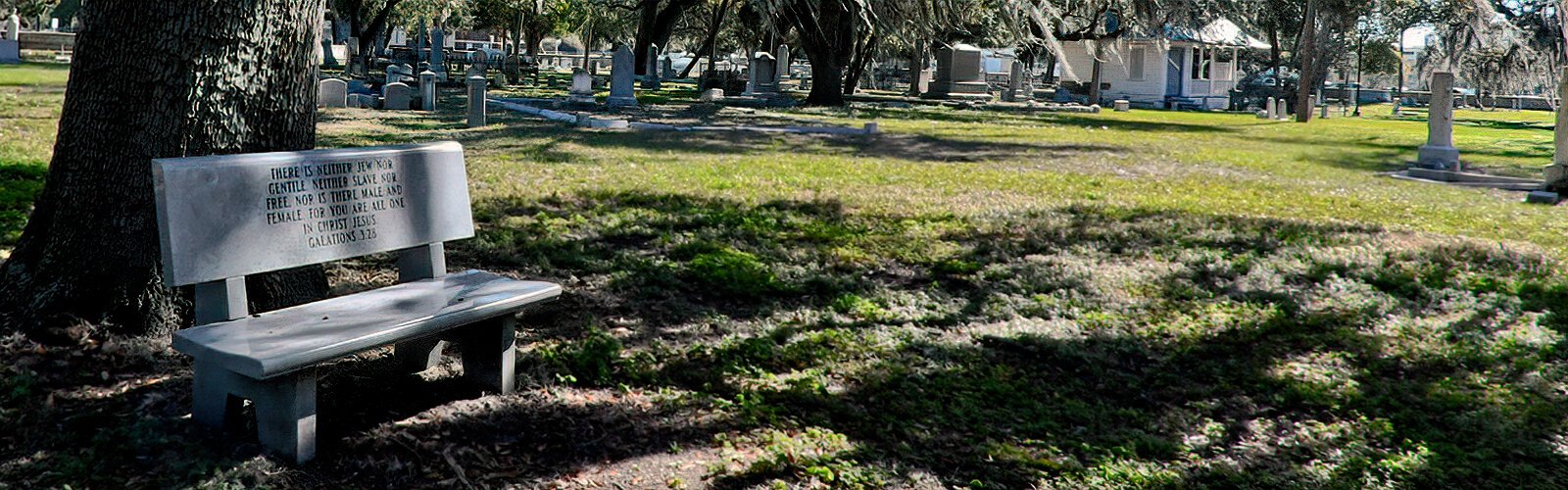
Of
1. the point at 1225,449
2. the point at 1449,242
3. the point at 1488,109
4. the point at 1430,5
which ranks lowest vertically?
the point at 1225,449

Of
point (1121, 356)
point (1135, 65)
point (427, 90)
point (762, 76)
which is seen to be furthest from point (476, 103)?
point (1135, 65)

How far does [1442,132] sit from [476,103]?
1252 centimetres

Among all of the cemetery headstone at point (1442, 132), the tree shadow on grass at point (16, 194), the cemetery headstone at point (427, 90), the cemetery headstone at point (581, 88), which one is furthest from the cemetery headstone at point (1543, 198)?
the cemetery headstone at point (581, 88)

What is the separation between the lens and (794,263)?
6.59 m

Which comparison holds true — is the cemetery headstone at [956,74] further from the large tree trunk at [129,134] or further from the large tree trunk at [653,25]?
the large tree trunk at [129,134]

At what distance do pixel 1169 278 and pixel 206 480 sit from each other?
5.06 meters

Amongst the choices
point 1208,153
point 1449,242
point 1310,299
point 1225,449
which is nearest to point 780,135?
point 1208,153

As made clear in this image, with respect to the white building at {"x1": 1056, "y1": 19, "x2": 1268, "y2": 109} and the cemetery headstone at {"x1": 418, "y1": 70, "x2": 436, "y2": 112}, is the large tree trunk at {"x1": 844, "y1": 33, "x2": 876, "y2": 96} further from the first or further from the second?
the cemetery headstone at {"x1": 418, "y1": 70, "x2": 436, "y2": 112}

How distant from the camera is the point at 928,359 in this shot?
4887mm

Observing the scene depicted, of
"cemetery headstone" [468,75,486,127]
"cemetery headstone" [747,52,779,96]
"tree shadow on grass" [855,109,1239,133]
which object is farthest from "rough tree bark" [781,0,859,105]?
"cemetery headstone" [468,75,486,127]

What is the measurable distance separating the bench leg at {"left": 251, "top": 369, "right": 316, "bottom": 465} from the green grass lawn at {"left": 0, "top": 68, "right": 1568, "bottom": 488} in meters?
0.06

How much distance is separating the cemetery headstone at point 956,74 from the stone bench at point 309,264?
102 ft

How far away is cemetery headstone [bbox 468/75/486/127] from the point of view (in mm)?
16062

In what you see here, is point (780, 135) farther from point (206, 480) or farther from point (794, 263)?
point (206, 480)
